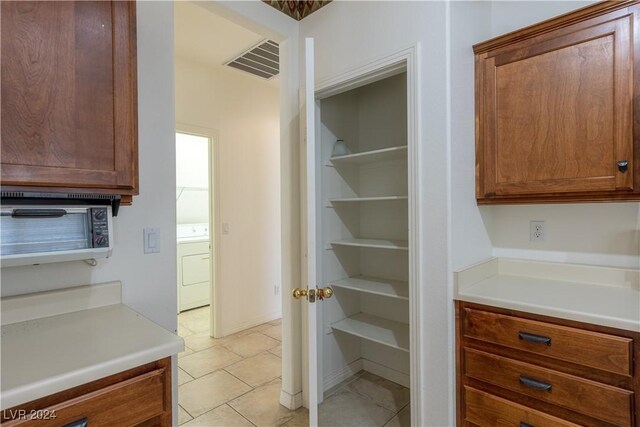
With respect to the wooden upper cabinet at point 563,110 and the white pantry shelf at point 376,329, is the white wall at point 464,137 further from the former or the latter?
the white pantry shelf at point 376,329

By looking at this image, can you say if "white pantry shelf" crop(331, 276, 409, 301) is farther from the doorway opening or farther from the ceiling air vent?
the ceiling air vent

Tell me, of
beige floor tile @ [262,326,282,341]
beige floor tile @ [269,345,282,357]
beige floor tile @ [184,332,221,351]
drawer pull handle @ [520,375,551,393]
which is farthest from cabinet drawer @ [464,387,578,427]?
beige floor tile @ [184,332,221,351]

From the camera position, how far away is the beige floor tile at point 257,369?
255 cm

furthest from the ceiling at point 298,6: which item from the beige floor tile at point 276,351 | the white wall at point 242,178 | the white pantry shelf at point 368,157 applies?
the beige floor tile at point 276,351

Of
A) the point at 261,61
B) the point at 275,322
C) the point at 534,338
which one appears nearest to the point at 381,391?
the point at 534,338

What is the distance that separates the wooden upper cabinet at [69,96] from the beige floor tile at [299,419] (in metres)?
1.69

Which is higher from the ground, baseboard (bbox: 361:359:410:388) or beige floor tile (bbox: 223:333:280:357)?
baseboard (bbox: 361:359:410:388)

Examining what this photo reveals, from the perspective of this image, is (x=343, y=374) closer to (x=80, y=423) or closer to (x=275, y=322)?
(x=275, y=322)

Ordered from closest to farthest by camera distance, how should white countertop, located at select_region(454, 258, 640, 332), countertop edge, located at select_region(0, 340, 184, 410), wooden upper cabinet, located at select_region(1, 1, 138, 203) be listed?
countertop edge, located at select_region(0, 340, 184, 410) → wooden upper cabinet, located at select_region(1, 1, 138, 203) → white countertop, located at select_region(454, 258, 640, 332)

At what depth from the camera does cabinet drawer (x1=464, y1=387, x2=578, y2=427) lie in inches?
53.2

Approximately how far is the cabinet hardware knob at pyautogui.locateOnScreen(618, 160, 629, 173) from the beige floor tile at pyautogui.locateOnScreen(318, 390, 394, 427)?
185 cm

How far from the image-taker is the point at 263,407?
219cm

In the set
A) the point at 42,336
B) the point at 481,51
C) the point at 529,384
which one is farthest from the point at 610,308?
the point at 42,336

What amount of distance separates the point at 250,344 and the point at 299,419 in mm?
1288
